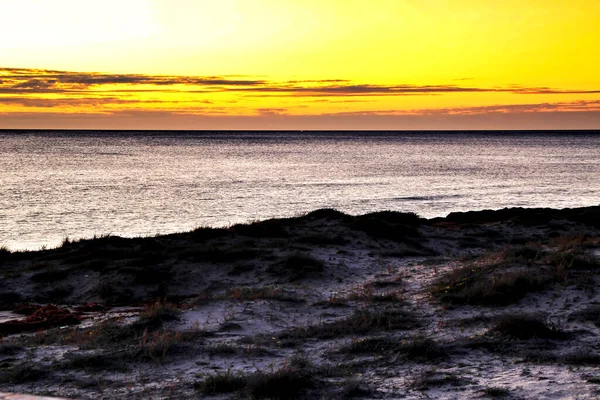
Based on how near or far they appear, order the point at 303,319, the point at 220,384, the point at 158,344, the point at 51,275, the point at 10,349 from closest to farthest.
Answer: the point at 220,384 < the point at 158,344 < the point at 10,349 < the point at 303,319 < the point at 51,275

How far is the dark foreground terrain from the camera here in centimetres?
967

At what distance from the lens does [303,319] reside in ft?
45.7

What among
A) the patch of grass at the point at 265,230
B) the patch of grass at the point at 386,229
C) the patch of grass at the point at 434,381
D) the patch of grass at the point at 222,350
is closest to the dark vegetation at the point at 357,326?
the patch of grass at the point at 222,350

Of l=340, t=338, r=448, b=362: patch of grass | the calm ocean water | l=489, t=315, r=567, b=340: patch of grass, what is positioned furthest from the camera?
the calm ocean water

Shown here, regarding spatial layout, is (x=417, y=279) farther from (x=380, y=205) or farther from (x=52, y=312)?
(x=380, y=205)

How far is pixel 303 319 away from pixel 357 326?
1511 millimetres

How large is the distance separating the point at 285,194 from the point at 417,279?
42517mm

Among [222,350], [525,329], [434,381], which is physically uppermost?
[525,329]

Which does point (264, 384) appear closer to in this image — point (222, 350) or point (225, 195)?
point (222, 350)

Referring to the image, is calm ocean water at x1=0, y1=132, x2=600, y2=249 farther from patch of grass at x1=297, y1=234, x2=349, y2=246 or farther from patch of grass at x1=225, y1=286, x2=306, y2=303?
patch of grass at x1=225, y1=286, x2=306, y2=303

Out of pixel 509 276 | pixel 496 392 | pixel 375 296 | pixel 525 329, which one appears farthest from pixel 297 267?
pixel 496 392

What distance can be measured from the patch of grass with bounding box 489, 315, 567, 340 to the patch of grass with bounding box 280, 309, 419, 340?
69.0 inches

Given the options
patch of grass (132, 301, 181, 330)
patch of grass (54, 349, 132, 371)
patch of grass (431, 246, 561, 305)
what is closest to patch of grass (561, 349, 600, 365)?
patch of grass (431, 246, 561, 305)

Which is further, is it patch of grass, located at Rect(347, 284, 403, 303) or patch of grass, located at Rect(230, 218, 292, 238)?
patch of grass, located at Rect(230, 218, 292, 238)
